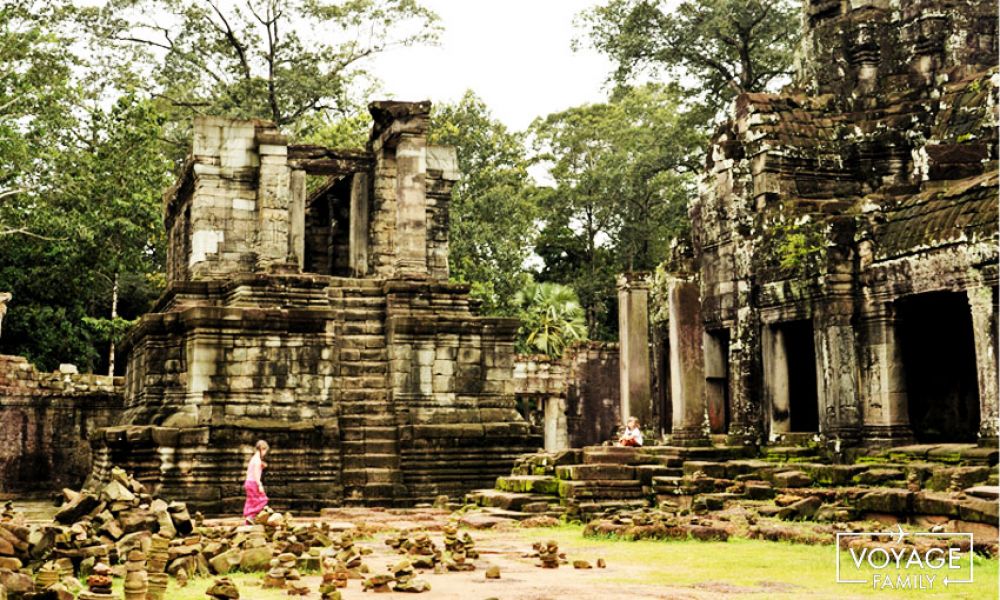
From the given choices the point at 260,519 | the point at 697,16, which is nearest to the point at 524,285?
the point at 697,16

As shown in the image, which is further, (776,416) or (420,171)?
(420,171)

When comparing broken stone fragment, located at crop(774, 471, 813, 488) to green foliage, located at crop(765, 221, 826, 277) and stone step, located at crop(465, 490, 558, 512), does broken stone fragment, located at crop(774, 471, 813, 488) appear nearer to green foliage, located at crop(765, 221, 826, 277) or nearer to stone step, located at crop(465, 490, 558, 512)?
stone step, located at crop(465, 490, 558, 512)

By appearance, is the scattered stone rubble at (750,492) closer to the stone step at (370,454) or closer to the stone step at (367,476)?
the stone step at (367,476)

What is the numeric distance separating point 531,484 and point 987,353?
18.6ft

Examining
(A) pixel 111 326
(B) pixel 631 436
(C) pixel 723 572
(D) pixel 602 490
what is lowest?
(C) pixel 723 572

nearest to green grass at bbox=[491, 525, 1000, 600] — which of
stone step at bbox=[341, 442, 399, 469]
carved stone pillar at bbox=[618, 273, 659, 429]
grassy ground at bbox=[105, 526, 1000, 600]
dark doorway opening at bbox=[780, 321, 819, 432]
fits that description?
grassy ground at bbox=[105, 526, 1000, 600]

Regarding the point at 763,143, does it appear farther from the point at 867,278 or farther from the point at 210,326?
the point at 210,326

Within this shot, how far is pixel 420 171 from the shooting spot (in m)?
20.8

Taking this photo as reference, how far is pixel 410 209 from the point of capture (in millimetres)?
20594

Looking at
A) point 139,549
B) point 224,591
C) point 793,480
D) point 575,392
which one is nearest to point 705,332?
point 793,480

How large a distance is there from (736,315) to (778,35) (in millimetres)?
19596

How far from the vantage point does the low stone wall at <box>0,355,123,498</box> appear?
24266 mm

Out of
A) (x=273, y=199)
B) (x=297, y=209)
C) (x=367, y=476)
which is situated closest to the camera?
(x=367, y=476)

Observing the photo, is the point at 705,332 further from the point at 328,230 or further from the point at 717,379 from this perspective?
the point at 328,230
